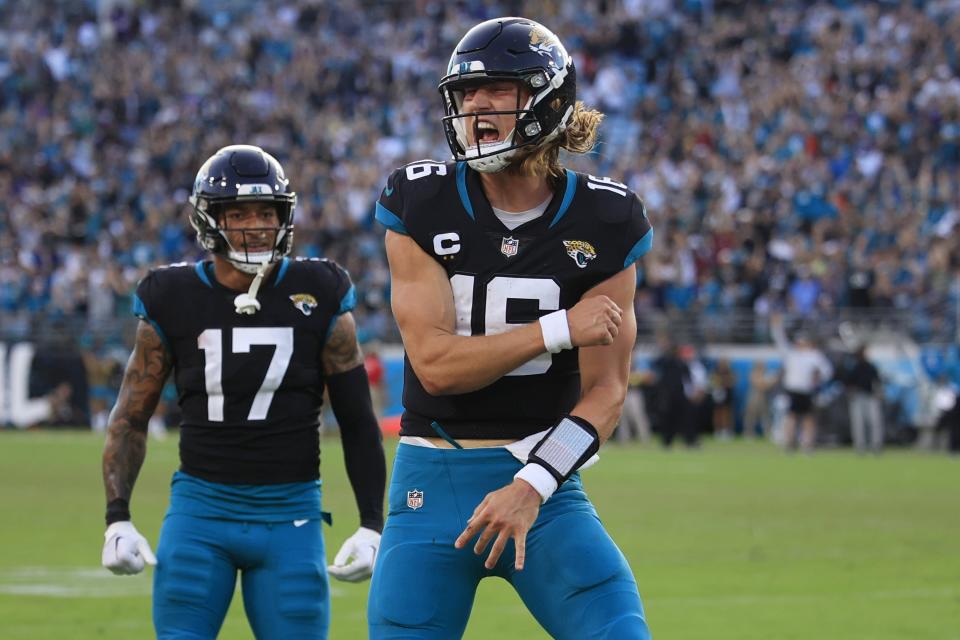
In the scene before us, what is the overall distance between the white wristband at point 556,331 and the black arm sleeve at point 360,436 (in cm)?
177

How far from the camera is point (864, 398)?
22.3m

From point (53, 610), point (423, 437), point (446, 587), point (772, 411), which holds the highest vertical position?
point (423, 437)

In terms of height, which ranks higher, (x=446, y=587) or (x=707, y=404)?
(x=446, y=587)

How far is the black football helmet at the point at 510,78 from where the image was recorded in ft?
13.4

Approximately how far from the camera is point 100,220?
97.3ft

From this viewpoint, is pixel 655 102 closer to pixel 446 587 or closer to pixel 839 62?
pixel 839 62

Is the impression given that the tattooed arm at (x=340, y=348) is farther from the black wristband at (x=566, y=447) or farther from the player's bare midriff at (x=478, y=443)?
A: the black wristband at (x=566, y=447)

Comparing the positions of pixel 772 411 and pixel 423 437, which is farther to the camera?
pixel 772 411

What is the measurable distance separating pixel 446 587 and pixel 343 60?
29.1m

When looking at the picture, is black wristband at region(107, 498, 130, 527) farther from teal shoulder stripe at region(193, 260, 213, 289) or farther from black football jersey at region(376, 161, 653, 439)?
black football jersey at region(376, 161, 653, 439)

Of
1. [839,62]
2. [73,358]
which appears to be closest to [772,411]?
[839,62]

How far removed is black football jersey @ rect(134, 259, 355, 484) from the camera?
535 centimetres

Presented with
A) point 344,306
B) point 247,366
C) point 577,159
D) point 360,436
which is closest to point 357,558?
point 360,436

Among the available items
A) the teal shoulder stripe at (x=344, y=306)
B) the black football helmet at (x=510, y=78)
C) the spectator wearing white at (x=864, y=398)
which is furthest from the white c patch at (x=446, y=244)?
the spectator wearing white at (x=864, y=398)
